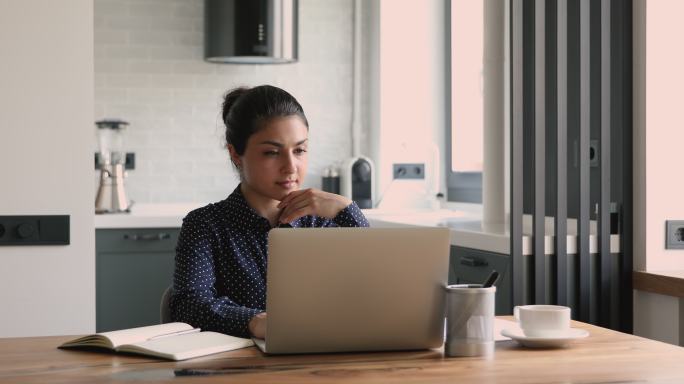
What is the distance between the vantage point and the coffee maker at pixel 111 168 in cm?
445

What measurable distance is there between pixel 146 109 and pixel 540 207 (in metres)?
2.75

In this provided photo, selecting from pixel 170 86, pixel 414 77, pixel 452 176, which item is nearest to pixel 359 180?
pixel 452 176

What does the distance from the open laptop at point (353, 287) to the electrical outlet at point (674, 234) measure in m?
1.49

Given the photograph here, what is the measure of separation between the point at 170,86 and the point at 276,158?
2995 millimetres

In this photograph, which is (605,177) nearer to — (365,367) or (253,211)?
(253,211)

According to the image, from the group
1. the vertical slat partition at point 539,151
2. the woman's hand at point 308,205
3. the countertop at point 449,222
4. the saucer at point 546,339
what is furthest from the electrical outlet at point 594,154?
the saucer at point 546,339

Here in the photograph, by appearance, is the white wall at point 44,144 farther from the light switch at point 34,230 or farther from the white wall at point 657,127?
the white wall at point 657,127

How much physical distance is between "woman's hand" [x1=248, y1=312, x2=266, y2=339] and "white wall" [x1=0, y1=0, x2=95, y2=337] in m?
0.99

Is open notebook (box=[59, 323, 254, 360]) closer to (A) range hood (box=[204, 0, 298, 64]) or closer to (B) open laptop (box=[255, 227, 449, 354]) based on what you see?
(B) open laptop (box=[255, 227, 449, 354])

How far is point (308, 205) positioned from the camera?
2119 mm

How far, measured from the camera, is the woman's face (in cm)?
218

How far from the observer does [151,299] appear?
4.21 metres

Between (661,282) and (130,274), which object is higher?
(661,282)

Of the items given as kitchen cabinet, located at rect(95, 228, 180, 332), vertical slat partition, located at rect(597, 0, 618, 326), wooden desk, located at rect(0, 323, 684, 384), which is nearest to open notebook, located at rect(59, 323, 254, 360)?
wooden desk, located at rect(0, 323, 684, 384)
